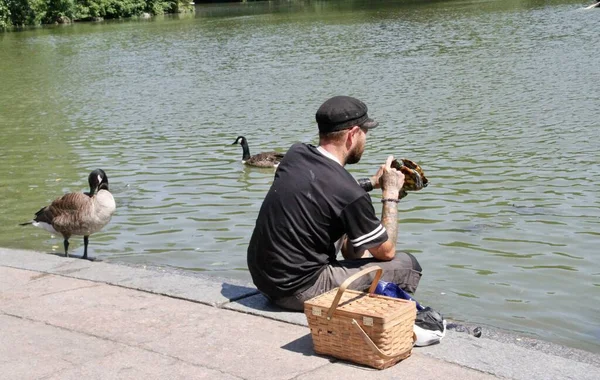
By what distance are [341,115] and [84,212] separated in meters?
4.04

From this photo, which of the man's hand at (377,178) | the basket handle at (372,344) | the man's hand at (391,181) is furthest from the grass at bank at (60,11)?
the basket handle at (372,344)

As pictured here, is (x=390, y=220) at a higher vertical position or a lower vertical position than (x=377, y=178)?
lower

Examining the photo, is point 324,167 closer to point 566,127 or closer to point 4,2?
point 566,127

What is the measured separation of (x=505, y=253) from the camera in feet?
28.8

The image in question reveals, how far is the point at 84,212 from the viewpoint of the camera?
8500mm

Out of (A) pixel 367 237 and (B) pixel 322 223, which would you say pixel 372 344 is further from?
(B) pixel 322 223

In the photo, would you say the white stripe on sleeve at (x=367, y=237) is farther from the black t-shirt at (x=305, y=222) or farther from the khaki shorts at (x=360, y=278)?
the khaki shorts at (x=360, y=278)

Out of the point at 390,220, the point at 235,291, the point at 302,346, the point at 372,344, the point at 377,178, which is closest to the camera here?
the point at 372,344

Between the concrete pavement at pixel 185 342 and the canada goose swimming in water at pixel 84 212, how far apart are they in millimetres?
1794

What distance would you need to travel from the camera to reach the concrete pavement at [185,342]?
4621 mm

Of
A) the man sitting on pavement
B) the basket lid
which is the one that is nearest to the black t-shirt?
the man sitting on pavement

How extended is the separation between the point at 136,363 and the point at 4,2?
219 feet

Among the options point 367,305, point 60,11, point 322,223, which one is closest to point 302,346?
point 367,305

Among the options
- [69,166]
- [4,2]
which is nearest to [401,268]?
[69,166]
